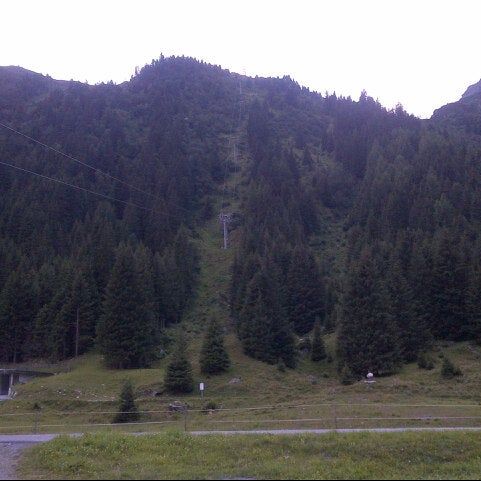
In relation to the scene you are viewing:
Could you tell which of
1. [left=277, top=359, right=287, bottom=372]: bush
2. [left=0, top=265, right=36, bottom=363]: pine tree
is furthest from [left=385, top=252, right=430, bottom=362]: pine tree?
[left=0, top=265, right=36, bottom=363]: pine tree

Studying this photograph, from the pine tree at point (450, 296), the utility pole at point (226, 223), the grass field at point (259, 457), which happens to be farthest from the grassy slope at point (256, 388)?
the utility pole at point (226, 223)

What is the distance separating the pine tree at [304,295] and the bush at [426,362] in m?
25.5

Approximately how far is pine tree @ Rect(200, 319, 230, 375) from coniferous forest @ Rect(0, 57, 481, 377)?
34cm

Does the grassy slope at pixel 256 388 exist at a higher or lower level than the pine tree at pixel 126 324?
lower

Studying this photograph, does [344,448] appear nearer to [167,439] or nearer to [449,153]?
[167,439]

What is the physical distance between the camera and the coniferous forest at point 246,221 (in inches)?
2313

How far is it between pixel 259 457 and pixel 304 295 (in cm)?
6066

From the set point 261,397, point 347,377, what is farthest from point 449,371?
point 261,397

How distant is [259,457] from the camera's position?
17312mm

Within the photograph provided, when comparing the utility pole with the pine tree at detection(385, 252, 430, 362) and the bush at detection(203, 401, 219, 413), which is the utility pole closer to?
the pine tree at detection(385, 252, 430, 362)

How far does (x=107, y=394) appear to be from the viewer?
46.8 metres

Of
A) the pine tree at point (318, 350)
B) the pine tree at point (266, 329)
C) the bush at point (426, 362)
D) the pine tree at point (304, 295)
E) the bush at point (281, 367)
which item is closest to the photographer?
the bush at point (426, 362)

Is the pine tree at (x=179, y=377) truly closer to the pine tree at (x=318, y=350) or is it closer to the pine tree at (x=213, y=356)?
the pine tree at (x=213, y=356)

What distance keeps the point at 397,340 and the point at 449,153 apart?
7168cm
